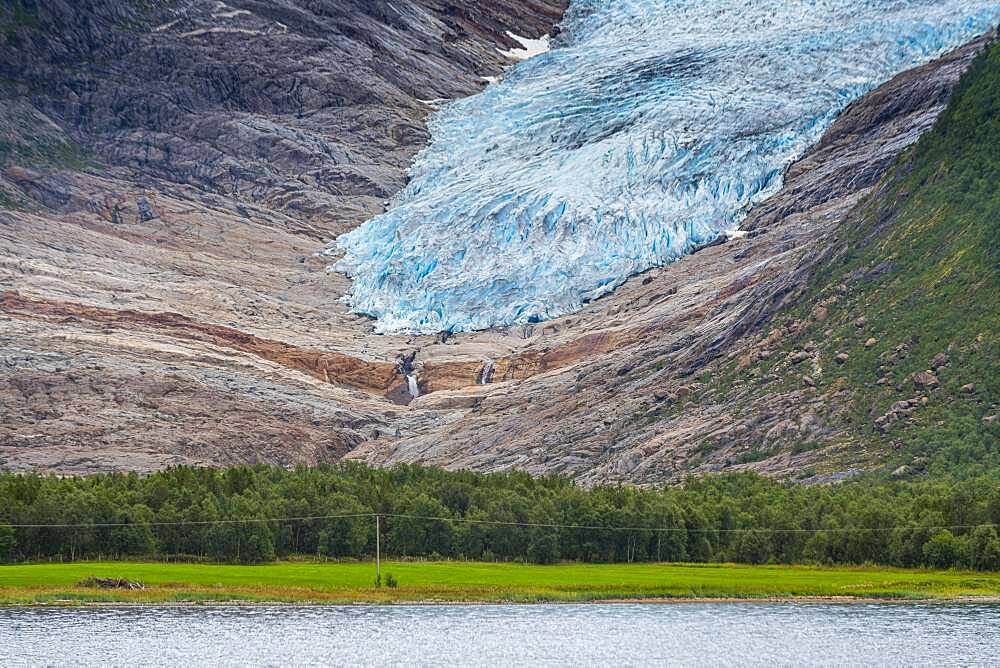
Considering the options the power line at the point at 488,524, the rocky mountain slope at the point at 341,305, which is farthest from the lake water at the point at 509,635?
the rocky mountain slope at the point at 341,305

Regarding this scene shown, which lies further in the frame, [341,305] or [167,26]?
[167,26]

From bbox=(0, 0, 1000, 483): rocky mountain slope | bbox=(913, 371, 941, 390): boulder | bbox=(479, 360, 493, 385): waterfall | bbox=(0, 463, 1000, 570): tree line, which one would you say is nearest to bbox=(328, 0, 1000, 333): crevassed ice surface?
bbox=(0, 0, 1000, 483): rocky mountain slope

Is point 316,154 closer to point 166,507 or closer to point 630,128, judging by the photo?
point 630,128

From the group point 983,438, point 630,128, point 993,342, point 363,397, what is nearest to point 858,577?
point 983,438

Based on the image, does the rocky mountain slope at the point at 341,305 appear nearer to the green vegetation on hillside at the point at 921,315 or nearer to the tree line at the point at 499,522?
the green vegetation on hillside at the point at 921,315

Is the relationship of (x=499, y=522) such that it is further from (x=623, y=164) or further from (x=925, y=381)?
(x=623, y=164)

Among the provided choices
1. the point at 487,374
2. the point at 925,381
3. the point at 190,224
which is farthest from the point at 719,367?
the point at 190,224

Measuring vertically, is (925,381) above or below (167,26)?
below
